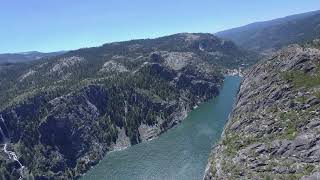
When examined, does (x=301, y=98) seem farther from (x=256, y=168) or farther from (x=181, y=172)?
(x=181, y=172)

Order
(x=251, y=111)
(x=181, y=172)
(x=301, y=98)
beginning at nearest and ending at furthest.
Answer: (x=301, y=98) → (x=251, y=111) → (x=181, y=172)

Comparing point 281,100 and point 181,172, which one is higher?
point 281,100

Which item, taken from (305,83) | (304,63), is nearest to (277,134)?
(305,83)

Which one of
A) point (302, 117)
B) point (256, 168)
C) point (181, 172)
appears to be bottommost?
point (181, 172)

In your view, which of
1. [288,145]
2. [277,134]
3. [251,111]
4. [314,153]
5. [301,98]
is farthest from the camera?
[251,111]

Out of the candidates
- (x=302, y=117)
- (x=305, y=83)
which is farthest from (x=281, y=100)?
(x=302, y=117)

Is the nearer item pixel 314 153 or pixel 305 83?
pixel 314 153
